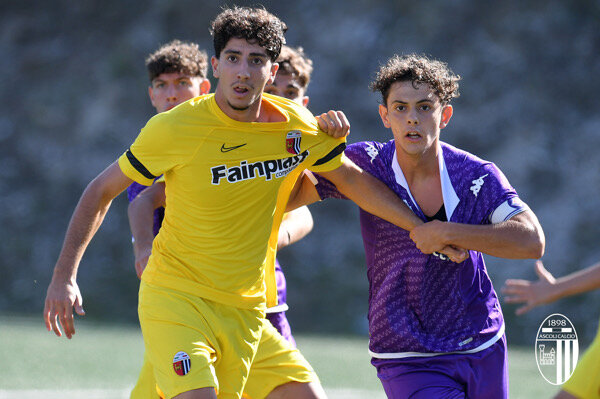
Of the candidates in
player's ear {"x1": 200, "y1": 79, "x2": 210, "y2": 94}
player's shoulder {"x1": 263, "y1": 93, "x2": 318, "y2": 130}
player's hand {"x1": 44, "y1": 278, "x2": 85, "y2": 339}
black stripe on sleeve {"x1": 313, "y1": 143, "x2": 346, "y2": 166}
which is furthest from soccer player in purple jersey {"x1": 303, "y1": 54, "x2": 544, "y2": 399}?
player's ear {"x1": 200, "y1": 79, "x2": 210, "y2": 94}

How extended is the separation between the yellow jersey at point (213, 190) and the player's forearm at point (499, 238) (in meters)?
0.90

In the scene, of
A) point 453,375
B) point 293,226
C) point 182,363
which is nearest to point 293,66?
point 293,226

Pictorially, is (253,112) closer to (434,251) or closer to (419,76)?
(419,76)

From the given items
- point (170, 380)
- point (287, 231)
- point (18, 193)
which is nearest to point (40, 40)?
point (18, 193)

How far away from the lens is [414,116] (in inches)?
183

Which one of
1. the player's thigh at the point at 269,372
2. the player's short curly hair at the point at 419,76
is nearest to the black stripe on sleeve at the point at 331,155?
the player's short curly hair at the point at 419,76

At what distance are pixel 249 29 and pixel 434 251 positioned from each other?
4.84 ft

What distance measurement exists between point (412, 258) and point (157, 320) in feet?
4.56

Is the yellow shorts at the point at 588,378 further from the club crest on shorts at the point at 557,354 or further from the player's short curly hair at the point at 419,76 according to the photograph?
the club crest on shorts at the point at 557,354

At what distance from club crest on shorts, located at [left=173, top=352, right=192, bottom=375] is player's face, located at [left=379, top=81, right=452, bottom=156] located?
1.63m

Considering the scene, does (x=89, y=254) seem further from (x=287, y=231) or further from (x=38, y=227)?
(x=287, y=231)

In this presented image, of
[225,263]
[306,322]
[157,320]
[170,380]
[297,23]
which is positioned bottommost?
[306,322]

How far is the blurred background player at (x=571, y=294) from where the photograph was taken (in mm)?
3377

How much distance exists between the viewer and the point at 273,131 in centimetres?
440
